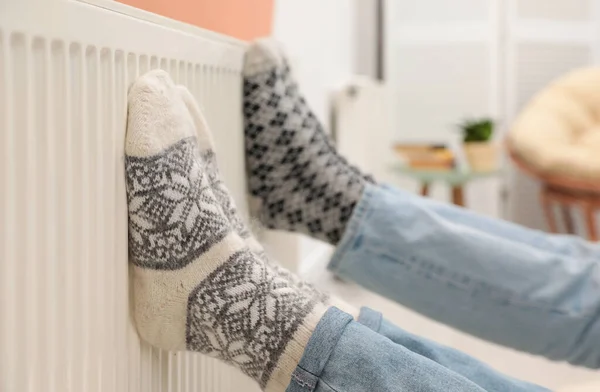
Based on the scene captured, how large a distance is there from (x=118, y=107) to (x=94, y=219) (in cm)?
9

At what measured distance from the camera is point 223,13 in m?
0.87

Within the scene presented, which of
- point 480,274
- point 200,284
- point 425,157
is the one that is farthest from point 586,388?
point 425,157

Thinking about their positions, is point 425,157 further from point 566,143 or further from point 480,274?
point 480,274

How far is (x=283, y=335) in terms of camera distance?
52cm

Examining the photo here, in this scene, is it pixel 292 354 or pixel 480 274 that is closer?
pixel 292 354

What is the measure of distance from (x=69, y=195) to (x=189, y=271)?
157mm

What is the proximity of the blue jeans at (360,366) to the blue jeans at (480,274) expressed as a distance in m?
0.27

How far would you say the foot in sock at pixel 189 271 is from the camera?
1.69 feet

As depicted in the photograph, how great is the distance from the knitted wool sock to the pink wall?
0.12 m

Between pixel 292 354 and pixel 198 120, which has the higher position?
pixel 198 120

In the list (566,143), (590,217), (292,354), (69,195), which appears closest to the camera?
(69,195)

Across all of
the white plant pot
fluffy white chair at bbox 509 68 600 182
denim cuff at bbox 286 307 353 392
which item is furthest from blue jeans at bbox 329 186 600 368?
the white plant pot

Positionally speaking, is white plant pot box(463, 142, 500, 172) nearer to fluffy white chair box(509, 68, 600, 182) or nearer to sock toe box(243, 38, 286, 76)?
fluffy white chair box(509, 68, 600, 182)

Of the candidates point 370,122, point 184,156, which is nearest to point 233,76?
point 184,156
